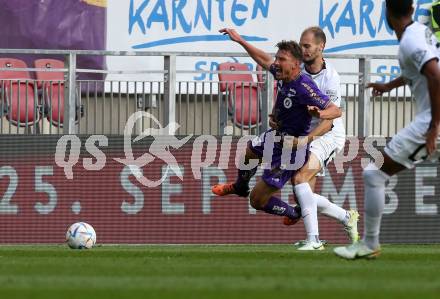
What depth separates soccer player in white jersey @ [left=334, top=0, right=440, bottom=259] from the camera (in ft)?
36.3

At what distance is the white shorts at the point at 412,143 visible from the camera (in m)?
11.4

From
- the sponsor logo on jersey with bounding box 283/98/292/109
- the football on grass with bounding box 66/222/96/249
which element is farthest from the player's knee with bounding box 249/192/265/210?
the football on grass with bounding box 66/222/96/249

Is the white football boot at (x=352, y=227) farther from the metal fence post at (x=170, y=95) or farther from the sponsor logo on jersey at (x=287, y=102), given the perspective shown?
the metal fence post at (x=170, y=95)

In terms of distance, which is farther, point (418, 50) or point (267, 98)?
point (267, 98)

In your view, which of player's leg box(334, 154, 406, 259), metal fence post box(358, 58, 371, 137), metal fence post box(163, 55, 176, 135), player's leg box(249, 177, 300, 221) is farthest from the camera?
metal fence post box(358, 58, 371, 137)

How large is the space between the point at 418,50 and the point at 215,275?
2.53 meters

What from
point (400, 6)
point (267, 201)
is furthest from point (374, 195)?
point (267, 201)

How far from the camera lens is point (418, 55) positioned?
36.4 ft

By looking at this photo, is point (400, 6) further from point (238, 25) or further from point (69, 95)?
point (238, 25)

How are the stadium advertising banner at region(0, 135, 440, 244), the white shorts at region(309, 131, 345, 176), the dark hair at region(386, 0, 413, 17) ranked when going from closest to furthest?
the dark hair at region(386, 0, 413, 17)
the white shorts at region(309, 131, 345, 176)
the stadium advertising banner at region(0, 135, 440, 244)

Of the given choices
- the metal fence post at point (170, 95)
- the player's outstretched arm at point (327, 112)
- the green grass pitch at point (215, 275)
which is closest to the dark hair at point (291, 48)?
the player's outstretched arm at point (327, 112)

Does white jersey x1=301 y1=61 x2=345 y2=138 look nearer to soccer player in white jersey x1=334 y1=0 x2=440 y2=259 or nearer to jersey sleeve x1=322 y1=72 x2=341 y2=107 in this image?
jersey sleeve x1=322 y1=72 x2=341 y2=107

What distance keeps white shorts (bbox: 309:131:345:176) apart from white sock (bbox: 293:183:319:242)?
0.55 m

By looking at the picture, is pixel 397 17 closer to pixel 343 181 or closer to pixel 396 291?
pixel 396 291
